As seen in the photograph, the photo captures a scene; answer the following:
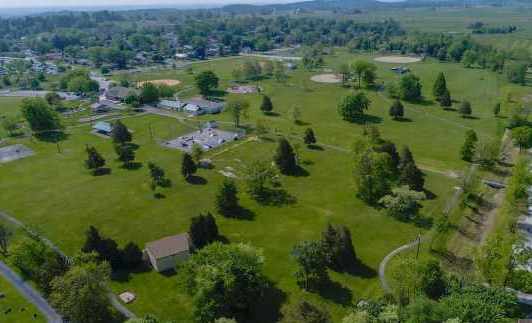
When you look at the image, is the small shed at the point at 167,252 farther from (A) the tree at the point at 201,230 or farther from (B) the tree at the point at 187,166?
(B) the tree at the point at 187,166

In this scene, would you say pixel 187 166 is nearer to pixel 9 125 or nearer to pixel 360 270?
pixel 360 270

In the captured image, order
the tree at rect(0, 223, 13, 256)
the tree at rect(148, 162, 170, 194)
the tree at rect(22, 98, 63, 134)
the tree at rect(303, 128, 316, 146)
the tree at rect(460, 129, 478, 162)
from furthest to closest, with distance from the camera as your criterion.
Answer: the tree at rect(22, 98, 63, 134) → the tree at rect(303, 128, 316, 146) → the tree at rect(460, 129, 478, 162) → the tree at rect(148, 162, 170, 194) → the tree at rect(0, 223, 13, 256)

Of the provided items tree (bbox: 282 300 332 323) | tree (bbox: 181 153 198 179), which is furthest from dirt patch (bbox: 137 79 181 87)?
tree (bbox: 282 300 332 323)

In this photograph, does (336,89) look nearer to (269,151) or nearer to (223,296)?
(269,151)

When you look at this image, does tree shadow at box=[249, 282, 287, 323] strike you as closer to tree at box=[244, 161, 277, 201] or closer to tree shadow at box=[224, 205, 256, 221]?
tree shadow at box=[224, 205, 256, 221]

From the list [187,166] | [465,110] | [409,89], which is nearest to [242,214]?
[187,166]

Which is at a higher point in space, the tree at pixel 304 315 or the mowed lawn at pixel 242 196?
the tree at pixel 304 315

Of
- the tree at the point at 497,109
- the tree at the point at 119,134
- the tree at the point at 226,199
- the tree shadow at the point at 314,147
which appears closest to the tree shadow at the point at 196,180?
the tree at the point at 226,199
